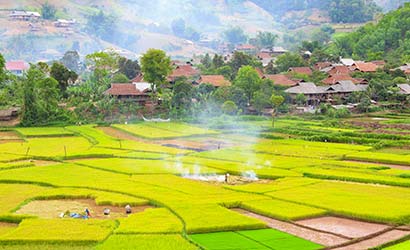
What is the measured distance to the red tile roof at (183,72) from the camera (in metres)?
65.7

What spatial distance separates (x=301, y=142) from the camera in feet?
136

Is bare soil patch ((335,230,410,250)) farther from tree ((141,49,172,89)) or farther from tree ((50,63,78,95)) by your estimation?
tree ((50,63,78,95))

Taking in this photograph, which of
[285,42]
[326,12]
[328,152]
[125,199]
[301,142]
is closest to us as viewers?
[125,199]

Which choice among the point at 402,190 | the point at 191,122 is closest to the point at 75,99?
the point at 191,122

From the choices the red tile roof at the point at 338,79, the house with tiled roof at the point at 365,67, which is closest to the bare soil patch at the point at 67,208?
the red tile roof at the point at 338,79

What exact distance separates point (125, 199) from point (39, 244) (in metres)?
6.36

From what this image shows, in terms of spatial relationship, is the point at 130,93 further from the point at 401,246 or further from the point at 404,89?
the point at 401,246

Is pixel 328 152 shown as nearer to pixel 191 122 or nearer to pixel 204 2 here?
pixel 191 122

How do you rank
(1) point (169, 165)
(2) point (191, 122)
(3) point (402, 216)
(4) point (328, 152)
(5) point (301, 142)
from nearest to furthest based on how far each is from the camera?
(3) point (402, 216), (1) point (169, 165), (4) point (328, 152), (5) point (301, 142), (2) point (191, 122)

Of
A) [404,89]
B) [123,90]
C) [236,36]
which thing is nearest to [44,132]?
[123,90]

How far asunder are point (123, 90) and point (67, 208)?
3294 centimetres

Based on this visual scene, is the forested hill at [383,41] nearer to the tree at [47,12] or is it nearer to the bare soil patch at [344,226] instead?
the tree at [47,12]

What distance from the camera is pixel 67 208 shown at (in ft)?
78.2

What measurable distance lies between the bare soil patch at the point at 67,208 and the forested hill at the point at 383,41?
5977 cm
